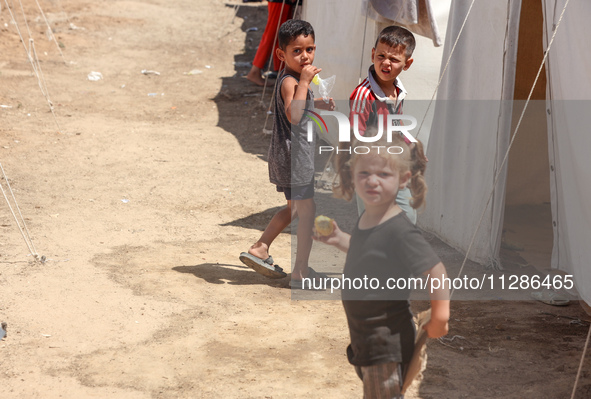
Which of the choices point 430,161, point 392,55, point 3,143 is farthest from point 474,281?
point 3,143

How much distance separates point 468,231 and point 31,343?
3101 mm

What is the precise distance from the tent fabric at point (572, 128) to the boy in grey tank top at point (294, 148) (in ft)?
4.42

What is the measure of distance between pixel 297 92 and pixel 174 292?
152 cm

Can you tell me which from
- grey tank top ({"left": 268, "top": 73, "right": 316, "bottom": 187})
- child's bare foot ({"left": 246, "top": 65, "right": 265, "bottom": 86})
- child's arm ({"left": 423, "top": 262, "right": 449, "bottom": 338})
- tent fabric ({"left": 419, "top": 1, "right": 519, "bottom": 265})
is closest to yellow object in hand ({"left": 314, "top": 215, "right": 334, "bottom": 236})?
child's arm ({"left": 423, "top": 262, "right": 449, "bottom": 338})

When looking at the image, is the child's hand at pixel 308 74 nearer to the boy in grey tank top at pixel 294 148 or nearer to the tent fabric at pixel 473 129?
the boy in grey tank top at pixel 294 148

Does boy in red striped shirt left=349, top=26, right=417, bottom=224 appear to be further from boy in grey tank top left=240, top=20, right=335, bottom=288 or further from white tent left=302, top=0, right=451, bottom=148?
white tent left=302, top=0, right=451, bottom=148

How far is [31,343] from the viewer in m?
3.46

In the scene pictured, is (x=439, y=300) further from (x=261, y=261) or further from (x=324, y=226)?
(x=261, y=261)

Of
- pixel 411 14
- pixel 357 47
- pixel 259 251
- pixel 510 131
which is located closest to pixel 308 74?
pixel 259 251

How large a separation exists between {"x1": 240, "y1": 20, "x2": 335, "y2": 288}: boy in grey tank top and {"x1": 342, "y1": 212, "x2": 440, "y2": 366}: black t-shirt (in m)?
1.67

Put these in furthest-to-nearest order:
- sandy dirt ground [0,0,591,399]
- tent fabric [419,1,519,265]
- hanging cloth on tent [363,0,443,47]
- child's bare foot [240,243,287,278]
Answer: hanging cloth on tent [363,0,443,47], tent fabric [419,1,519,265], child's bare foot [240,243,287,278], sandy dirt ground [0,0,591,399]

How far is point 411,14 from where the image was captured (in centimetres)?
486

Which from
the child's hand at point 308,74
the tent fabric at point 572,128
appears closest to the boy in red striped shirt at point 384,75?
the child's hand at point 308,74

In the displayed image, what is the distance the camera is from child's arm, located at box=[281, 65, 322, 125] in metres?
3.54
